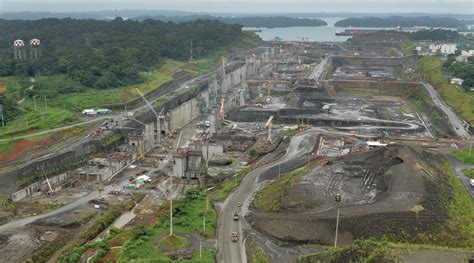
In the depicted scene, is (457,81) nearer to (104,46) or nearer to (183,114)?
(183,114)

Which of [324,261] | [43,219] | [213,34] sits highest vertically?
[213,34]

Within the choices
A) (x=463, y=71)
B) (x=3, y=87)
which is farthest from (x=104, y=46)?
(x=463, y=71)

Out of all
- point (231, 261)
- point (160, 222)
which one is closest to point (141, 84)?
point (160, 222)

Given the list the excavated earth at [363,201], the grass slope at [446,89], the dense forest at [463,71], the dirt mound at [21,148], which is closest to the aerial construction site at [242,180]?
the excavated earth at [363,201]

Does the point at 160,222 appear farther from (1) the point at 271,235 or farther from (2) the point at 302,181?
(2) the point at 302,181

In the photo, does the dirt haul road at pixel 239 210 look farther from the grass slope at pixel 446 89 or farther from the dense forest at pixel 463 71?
the dense forest at pixel 463 71

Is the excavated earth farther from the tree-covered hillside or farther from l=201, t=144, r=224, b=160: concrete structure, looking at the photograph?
the tree-covered hillside
